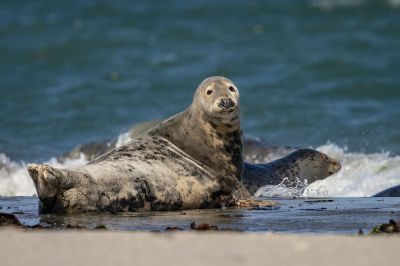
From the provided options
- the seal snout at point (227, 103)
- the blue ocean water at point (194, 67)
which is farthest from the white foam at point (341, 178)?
the seal snout at point (227, 103)

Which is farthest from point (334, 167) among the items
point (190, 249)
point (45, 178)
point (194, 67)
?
point (194, 67)

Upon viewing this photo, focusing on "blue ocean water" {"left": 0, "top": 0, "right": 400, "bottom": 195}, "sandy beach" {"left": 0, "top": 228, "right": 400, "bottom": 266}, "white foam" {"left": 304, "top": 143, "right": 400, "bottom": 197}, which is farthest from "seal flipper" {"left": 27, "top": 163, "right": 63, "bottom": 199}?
"blue ocean water" {"left": 0, "top": 0, "right": 400, "bottom": 195}

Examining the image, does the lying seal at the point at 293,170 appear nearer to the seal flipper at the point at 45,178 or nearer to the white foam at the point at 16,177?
the seal flipper at the point at 45,178

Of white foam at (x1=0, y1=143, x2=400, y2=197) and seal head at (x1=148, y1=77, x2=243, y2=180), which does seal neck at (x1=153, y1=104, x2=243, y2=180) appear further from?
white foam at (x1=0, y1=143, x2=400, y2=197)

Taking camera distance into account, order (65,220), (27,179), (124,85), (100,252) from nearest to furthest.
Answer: (100,252)
(65,220)
(27,179)
(124,85)

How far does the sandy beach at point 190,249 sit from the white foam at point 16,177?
25.9ft

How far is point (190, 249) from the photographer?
14.2 ft

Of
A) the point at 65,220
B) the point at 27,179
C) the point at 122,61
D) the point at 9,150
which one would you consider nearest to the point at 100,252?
the point at 65,220

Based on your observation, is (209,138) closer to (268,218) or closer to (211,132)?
(211,132)

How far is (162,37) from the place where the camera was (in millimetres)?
23906

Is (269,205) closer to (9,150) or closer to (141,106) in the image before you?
(9,150)

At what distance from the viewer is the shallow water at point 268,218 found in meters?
6.37

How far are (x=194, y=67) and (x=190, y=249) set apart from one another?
1707 cm

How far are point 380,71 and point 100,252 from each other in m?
15.7
